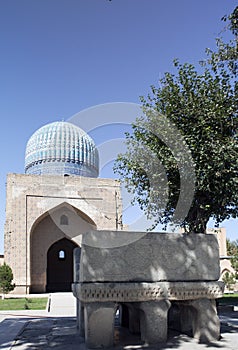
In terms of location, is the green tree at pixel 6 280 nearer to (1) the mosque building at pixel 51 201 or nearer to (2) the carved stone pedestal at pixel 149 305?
(1) the mosque building at pixel 51 201

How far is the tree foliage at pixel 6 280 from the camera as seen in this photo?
19.5 metres

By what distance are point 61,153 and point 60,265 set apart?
988cm

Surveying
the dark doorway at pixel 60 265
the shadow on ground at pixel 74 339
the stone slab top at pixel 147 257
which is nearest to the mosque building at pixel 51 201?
the dark doorway at pixel 60 265

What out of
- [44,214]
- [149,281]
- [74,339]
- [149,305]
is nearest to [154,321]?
[149,305]

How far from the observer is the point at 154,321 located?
676 cm

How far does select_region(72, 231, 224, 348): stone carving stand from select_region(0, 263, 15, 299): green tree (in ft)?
45.1

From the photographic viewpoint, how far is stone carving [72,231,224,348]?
658 cm

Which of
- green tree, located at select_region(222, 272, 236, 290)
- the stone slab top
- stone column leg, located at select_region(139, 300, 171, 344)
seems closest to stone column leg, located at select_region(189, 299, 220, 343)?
the stone slab top

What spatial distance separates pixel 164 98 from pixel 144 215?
3122mm

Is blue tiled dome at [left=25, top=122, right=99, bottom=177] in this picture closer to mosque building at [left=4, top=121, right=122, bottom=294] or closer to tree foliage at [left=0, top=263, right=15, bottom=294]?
mosque building at [left=4, top=121, right=122, bottom=294]

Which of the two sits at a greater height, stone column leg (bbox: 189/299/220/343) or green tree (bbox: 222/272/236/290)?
stone column leg (bbox: 189/299/220/343)

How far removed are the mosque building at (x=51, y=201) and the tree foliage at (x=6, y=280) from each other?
0.97m

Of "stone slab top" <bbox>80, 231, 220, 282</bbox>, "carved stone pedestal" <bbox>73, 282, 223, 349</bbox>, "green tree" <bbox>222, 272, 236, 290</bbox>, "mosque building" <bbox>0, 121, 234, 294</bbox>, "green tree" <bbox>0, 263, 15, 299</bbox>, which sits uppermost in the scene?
"mosque building" <bbox>0, 121, 234, 294</bbox>

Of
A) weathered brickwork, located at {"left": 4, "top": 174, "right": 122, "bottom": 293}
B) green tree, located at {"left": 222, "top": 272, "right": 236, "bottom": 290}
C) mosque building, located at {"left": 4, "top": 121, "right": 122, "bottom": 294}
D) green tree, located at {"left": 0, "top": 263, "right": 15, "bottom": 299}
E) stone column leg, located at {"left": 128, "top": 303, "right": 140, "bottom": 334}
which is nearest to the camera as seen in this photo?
stone column leg, located at {"left": 128, "top": 303, "right": 140, "bottom": 334}
